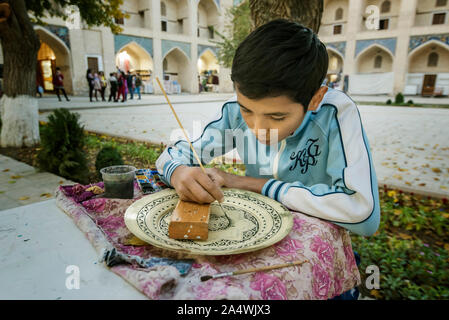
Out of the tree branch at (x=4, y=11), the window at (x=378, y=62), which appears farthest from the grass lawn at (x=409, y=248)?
the window at (x=378, y=62)

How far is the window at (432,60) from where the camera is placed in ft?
75.7

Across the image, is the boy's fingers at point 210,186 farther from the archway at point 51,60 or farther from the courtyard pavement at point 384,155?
the archway at point 51,60

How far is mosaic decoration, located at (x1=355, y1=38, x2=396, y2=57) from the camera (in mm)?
23172

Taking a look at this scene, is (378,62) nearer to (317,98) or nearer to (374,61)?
(374,61)

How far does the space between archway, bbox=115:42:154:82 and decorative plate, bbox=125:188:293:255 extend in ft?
78.3

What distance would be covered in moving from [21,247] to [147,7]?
25193 mm

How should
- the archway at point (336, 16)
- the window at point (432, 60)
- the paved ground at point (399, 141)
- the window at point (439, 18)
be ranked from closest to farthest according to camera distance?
the paved ground at point (399, 141) → the window at point (439, 18) → the window at point (432, 60) → the archway at point (336, 16)

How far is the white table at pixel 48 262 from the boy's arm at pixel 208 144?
1.63ft

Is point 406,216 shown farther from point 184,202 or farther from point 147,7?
point 147,7

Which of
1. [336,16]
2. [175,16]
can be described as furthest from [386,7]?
[175,16]

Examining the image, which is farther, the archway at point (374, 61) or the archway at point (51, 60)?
the archway at point (374, 61)

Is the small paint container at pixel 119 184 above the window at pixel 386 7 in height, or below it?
below

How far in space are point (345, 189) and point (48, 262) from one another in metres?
0.93
